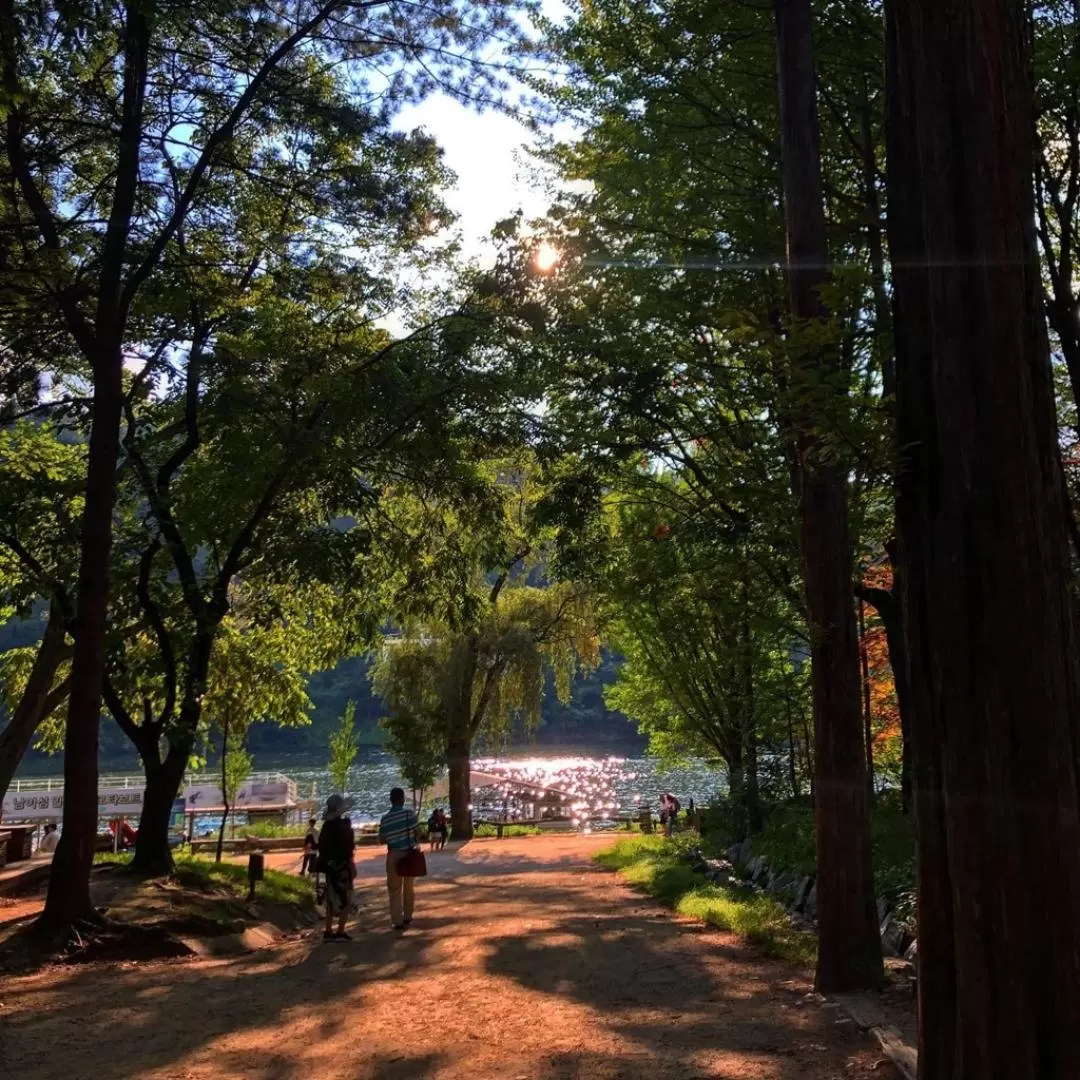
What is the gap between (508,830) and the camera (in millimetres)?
35781

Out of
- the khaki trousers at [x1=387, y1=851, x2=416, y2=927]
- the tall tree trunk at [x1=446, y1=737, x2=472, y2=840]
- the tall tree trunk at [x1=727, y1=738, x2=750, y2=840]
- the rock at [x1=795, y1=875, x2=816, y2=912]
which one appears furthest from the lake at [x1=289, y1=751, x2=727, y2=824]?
the khaki trousers at [x1=387, y1=851, x2=416, y2=927]

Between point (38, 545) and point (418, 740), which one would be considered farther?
point (418, 740)

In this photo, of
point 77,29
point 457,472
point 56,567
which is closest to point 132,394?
point 56,567

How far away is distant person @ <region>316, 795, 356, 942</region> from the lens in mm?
10376

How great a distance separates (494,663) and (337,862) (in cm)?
1863


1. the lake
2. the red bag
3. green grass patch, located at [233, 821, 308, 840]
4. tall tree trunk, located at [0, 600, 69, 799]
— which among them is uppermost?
tall tree trunk, located at [0, 600, 69, 799]

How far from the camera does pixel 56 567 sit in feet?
40.3

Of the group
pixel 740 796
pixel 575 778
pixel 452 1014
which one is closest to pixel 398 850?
pixel 452 1014

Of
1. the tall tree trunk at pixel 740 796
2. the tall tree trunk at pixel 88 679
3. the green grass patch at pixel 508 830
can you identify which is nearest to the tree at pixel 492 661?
the green grass patch at pixel 508 830

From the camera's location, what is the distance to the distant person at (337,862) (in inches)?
408

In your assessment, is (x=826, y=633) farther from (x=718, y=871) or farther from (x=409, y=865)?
(x=718, y=871)

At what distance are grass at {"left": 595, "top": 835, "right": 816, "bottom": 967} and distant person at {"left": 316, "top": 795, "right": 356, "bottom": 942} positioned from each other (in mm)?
3989

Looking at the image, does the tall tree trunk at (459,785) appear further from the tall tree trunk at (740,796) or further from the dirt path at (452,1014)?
the dirt path at (452,1014)

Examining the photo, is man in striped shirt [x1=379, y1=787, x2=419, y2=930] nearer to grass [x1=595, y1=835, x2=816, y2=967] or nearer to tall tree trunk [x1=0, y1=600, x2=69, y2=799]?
grass [x1=595, y1=835, x2=816, y2=967]
